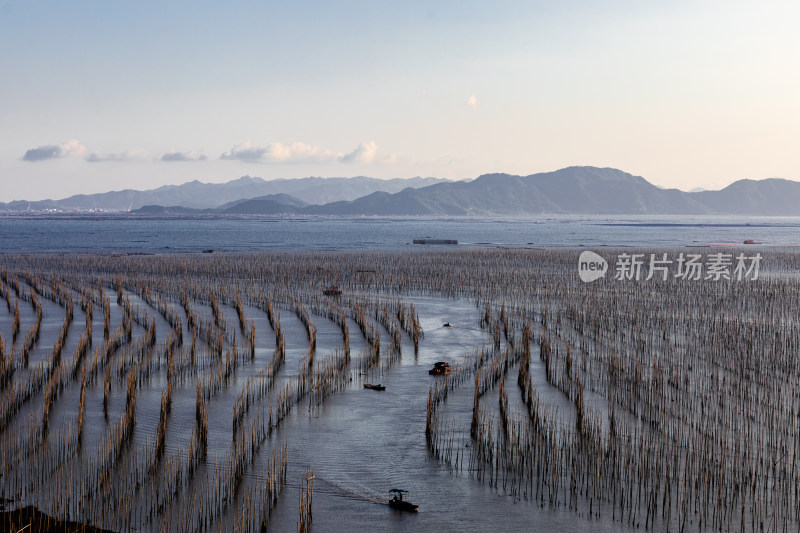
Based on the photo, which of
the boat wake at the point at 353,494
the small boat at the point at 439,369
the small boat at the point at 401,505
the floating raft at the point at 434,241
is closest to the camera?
the small boat at the point at 401,505

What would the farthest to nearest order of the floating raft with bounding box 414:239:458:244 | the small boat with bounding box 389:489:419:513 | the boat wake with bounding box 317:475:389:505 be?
the floating raft with bounding box 414:239:458:244 → the boat wake with bounding box 317:475:389:505 → the small boat with bounding box 389:489:419:513

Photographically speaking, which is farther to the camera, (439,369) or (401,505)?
(439,369)

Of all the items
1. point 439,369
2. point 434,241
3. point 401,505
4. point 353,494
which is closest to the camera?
point 401,505

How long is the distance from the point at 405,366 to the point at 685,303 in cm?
1299

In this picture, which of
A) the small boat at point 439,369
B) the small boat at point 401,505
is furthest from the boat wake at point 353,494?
the small boat at point 439,369

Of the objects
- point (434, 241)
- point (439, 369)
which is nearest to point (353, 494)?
point (439, 369)

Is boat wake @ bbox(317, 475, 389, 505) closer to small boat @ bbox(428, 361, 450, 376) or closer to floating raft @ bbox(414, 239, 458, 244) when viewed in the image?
small boat @ bbox(428, 361, 450, 376)

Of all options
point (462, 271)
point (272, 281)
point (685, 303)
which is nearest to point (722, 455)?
point (685, 303)

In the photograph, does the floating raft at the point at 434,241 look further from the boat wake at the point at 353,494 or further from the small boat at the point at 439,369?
the boat wake at the point at 353,494

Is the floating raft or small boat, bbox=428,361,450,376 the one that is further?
the floating raft

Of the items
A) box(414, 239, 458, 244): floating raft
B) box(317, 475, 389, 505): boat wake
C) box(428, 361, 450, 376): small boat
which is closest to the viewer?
Answer: box(317, 475, 389, 505): boat wake

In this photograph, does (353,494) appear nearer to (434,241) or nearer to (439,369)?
(439,369)

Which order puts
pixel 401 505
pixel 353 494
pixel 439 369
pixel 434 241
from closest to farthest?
pixel 401 505, pixel 353 494, pixel 439 369, pixel 434 241

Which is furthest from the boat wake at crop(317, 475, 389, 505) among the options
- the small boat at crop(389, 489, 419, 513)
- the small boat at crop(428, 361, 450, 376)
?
Answer: the small boat at crop(428, 361, 450, 376)
